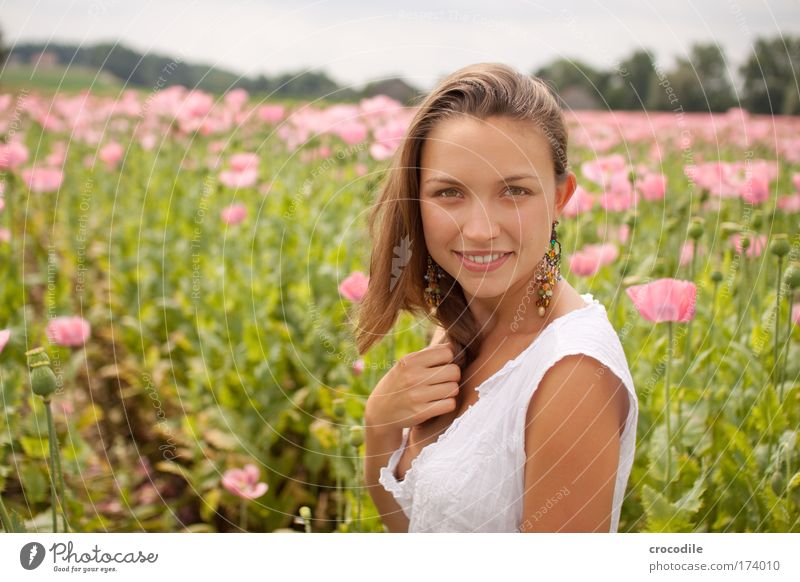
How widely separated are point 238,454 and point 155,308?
0.58 metres

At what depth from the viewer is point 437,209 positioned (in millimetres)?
741

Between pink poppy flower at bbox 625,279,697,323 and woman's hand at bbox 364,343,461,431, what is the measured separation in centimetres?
23

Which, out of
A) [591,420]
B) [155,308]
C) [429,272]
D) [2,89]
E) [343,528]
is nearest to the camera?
[591,420]

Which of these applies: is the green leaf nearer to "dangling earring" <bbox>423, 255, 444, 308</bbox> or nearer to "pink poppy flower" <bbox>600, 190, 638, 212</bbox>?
"dangling earring" <bbox>423, 255, 444, 308</bbox>

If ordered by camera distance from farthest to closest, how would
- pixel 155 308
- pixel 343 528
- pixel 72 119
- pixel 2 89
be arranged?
1. pixel 72 119
2. pixel 2 89
3. pixel 155 308
4. pixel 343 528

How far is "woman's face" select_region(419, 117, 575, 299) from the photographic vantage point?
27.1 inches

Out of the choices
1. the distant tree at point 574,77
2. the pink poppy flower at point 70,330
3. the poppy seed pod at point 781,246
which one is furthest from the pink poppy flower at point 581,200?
the pink poppy flower at point 70,330

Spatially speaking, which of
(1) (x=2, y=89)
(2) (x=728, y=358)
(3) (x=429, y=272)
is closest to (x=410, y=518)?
(3) (x=429, y=272)

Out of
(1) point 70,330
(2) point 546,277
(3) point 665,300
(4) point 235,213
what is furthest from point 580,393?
(4) point 235,213

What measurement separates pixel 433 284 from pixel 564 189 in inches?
7.2

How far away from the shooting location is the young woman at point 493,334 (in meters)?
0.67

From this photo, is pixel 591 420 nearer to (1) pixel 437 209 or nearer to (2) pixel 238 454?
(1) pixel 437 209

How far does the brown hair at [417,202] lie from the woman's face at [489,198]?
1 cm

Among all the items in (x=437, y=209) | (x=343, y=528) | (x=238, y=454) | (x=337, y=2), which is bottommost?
(x=238, y=454)
